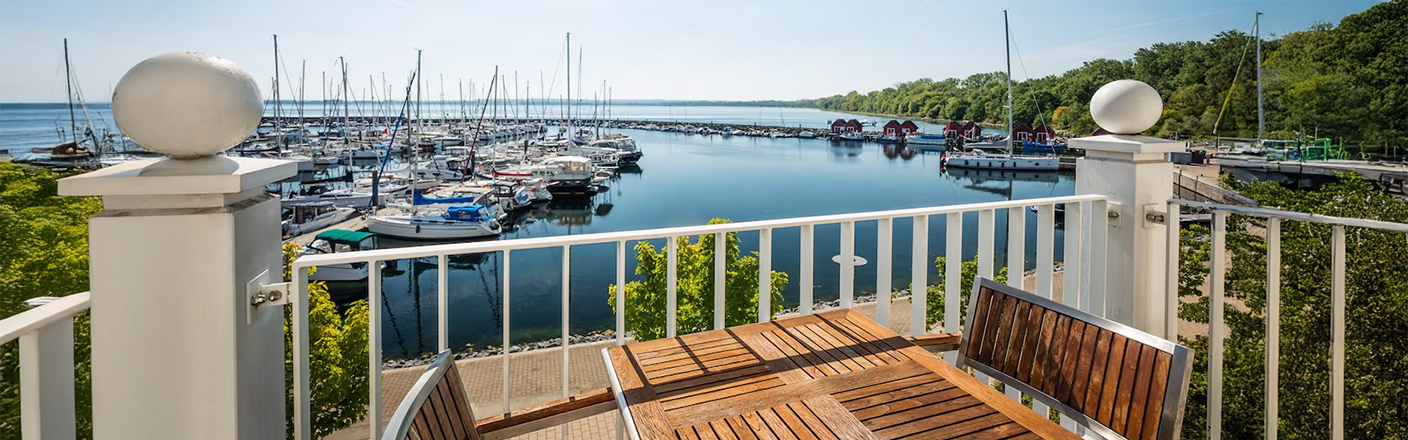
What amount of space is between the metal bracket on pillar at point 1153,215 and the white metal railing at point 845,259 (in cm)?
13

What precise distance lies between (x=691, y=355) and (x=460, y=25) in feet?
167

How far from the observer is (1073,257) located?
8.86ft

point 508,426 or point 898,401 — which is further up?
point 898,401

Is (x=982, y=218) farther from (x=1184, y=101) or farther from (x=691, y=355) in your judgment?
(x=1184, y=101)

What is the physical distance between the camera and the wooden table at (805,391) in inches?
48.3

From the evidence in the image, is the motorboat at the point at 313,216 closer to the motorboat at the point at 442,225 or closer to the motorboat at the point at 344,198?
the motorboat at the point at 344,198

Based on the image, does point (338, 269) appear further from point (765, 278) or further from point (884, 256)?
point (884, 256)

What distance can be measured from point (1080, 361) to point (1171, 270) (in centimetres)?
141

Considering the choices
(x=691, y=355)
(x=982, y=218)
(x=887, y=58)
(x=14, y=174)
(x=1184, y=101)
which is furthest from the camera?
(x=887, y=58)

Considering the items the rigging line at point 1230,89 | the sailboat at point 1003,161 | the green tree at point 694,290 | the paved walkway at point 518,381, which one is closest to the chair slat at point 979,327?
the paved walkway at point 518,381

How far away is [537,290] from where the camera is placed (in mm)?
20969

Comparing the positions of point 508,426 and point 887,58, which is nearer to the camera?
point 508,426

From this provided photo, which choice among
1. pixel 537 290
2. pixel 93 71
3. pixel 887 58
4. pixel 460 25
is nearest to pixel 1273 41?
pixel 887 58

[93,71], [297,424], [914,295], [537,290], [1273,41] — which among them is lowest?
[537,290]
